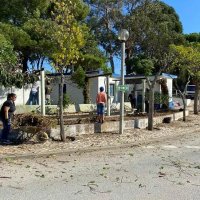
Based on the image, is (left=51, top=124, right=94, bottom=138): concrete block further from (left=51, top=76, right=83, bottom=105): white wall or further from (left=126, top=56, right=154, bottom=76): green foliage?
(left=126, top=56, right=154, bottom=76): green foliage

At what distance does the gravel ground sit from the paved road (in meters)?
0.74

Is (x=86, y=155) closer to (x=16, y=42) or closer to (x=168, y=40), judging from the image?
(x=16, y=42)

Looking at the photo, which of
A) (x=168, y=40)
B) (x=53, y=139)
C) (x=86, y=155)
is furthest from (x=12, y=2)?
(x=168, y=40)

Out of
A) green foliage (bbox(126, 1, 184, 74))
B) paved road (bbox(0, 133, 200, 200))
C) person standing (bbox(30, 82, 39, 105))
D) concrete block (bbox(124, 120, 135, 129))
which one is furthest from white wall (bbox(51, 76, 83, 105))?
paved road (bbox(0, 133, 200, 200))

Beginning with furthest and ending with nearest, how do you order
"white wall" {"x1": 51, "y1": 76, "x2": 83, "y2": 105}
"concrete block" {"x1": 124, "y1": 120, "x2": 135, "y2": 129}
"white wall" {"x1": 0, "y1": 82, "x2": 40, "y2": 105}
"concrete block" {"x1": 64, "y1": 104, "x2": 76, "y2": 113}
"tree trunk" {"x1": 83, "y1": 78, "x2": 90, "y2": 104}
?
"white wall" {"x1": 51, "y1": 76, "x2": 83, "y2": 105} → "tree trunk" {"x1": 83, "y1": 78, "x2": 90, "y2": 104} → "concrete block" {"x1": 64, "y1": 104, "x2": 76, "y2": 113} → "white wall" {"x1": 0, "y1": 82, "x2": 40, "y2": 105} → "concrete block" {"x1": 124, "y1": 120, "x2": 135, "y2": 129}

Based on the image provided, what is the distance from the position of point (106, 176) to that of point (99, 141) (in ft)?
16.7

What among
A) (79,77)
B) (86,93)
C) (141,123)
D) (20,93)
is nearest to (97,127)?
(141,123)

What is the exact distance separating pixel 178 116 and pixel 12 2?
13.0 meters

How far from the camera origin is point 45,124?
13.2 meters

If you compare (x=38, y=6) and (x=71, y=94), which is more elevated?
(x=38, y=6)

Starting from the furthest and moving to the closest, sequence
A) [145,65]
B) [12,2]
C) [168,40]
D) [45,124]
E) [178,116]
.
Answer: [168,40], [145,65], [12,2], [178,116], [45,124]

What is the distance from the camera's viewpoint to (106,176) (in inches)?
356

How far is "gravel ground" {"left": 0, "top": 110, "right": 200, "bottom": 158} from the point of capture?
11.9 m

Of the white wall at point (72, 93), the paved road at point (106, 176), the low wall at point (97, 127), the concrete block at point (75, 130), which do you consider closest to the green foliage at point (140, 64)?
the white wall at point (72, 93)
